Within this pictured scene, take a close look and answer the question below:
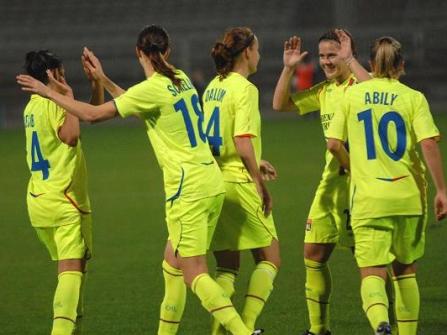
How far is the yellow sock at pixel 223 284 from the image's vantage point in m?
7.52

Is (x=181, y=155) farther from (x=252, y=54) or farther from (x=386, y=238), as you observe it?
(x=386, y=238)

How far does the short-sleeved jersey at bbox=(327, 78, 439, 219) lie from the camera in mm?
6820

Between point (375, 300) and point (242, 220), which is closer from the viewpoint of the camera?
point (375, 300)

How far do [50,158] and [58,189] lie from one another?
0.21 metres

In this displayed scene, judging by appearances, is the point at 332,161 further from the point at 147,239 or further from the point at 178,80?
the point at 147,239

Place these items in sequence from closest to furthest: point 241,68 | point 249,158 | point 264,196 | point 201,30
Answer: point 249,158 → point 264,196 → point 241,68 → point 201,30

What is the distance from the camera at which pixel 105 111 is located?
22.3 ft

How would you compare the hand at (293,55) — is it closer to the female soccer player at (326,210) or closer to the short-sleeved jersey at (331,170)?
the female soccer player at (326,210)

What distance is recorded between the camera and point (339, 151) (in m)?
7.09

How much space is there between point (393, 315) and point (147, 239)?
5522mm

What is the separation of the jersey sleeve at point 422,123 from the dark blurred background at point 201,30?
23487mm

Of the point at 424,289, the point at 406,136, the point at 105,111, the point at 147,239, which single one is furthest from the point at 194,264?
the point at 147,239

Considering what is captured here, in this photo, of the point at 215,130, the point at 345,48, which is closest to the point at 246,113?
the point at 215,130

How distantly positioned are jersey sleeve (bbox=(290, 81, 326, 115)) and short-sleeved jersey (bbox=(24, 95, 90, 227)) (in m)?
1.69
